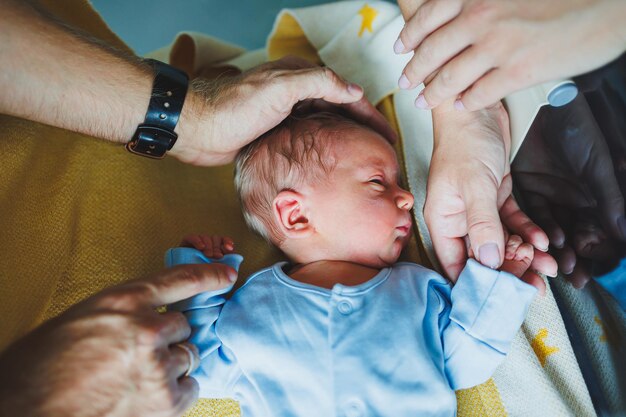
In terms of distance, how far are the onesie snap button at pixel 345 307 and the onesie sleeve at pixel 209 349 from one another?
183mm

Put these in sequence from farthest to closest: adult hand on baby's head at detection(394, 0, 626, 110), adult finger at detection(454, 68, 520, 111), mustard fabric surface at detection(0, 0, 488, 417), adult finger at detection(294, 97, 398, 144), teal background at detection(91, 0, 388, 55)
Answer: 1. teal background at detection(91, 0, 388, 55)
2. adult finger at detection(294, 97, 398, 144)
3. mustard fabric surface at detection(0, 0, 488, 417)
4. adult finger at detection(454, 68, 520, 111)
5. adult hand on baby's head at detection(394, 0, 626, 110)

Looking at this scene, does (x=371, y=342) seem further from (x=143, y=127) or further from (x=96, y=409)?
(x=143, y=127)

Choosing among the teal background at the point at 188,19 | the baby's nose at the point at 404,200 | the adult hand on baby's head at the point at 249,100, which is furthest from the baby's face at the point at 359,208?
the teal background at the point at 188,19

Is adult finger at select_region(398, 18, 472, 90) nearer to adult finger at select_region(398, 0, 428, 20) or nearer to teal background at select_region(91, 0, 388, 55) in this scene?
adult finger at select_region(398, 0, 428, 20)

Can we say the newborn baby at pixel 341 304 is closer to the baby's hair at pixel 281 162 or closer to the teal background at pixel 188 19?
the baby's hair at pixel 281 162

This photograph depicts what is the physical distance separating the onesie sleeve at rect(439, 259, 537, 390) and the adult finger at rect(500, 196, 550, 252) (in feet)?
0.37

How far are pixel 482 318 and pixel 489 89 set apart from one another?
1.15 feet

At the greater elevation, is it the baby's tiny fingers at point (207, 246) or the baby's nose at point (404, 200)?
the baby's nose at point (404, 200)

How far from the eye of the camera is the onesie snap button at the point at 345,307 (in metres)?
0.87

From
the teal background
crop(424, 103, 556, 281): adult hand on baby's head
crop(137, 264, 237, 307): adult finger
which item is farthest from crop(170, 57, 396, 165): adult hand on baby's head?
the teal background

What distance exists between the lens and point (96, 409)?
2.08ft

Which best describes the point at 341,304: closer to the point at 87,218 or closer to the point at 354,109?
the point at 354,109

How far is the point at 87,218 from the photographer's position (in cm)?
107

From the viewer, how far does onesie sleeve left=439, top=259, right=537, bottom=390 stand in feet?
2.74
